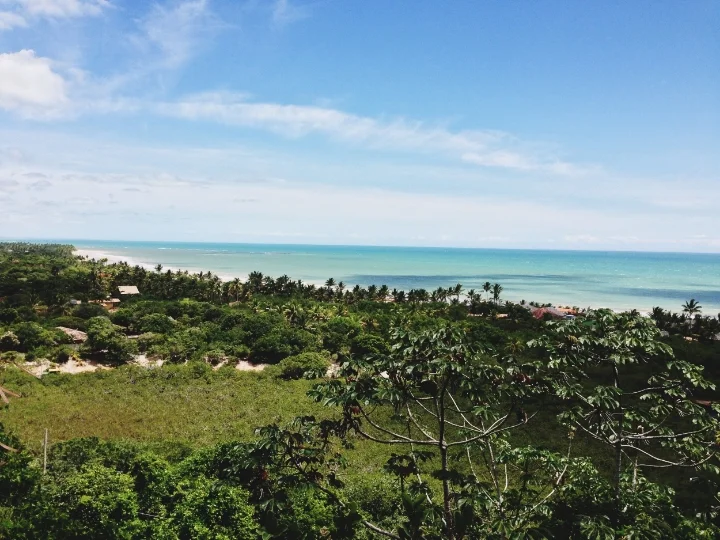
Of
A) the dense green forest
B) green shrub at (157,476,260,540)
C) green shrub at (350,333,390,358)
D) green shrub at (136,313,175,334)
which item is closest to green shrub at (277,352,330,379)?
the dense green forest

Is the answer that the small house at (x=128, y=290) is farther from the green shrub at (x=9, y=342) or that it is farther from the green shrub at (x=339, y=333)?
the green shrub at (x=339, y=333)

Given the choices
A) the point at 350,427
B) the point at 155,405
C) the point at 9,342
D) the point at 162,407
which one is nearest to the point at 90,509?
the point at 350,427

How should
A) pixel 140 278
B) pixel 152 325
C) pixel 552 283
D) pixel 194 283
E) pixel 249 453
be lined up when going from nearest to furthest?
pixel 249 453, pixel 152 325, pixel 194 283, pixel 140 278, pixel 552 283

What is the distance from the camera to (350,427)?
5.63 metres

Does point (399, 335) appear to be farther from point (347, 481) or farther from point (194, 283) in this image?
point (194, 283)

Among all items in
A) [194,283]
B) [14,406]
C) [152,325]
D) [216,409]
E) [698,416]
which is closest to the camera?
[698,416]

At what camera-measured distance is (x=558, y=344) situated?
6.27m

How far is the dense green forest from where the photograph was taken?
567 centimetres

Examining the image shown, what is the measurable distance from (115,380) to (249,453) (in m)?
33.1

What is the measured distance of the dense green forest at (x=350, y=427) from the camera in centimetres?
567

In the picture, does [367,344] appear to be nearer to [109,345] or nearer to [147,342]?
[147,342]

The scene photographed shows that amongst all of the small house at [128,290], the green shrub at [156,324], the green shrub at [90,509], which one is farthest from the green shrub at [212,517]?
the small house at [128,290]

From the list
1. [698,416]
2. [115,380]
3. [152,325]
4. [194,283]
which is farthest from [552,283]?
[698,416]

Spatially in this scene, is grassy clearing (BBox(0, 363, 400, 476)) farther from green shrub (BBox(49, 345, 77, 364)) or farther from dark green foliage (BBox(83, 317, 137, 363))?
green shrub (BBox(49, 345, 77, 364))
